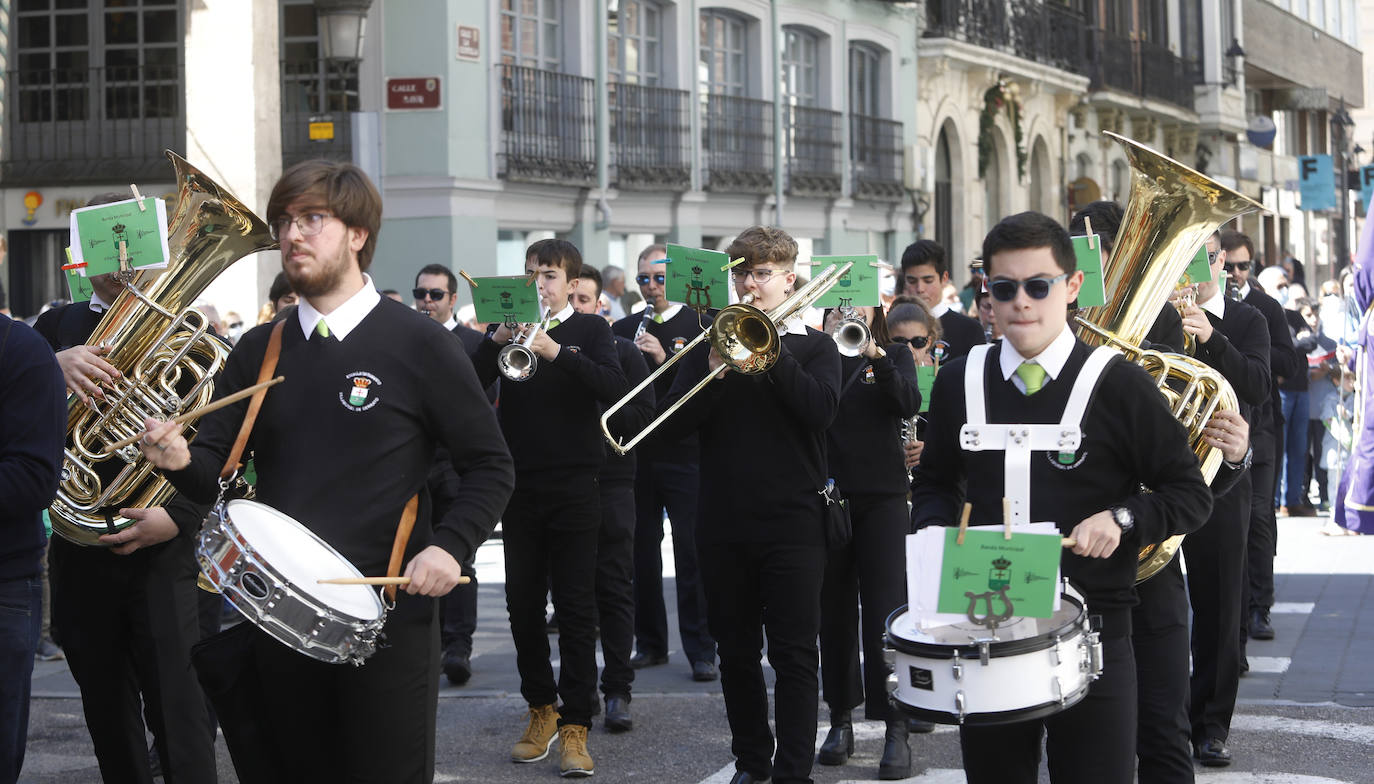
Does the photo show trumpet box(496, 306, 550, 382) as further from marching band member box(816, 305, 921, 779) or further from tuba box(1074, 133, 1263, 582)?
tuba box(1074, 133, 1263, 582)

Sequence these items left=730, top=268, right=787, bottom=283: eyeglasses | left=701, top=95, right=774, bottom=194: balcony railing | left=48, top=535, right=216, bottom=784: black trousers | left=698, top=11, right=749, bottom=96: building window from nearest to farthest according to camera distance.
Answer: left=48, top=535, right=216, bottom=784: black trousers < left=730, top=268, right=787, bottom=283: eyeglasses < left=701, top=95, right=774, bottom=194: balcony railing < left=698, top=11, right=749, bottom=96: building window

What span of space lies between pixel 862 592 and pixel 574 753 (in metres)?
1.29

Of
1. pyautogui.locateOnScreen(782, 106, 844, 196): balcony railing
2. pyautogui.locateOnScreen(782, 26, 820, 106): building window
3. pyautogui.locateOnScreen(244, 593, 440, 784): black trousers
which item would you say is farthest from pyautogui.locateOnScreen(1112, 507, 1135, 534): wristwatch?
pyautogui.locateOnScreen(782, 26, 820, 106): building window

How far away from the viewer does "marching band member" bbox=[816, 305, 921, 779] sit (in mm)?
7516

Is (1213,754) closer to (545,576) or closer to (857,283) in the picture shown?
(857,283)

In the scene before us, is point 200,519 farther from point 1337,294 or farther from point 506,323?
point 1337,294

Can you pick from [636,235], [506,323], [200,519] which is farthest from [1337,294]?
[200,519]

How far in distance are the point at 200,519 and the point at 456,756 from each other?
1.95m

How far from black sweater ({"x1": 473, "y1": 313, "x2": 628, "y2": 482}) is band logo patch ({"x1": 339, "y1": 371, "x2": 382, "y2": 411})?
316cm

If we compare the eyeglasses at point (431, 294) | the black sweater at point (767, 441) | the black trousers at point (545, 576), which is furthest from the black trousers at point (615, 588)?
the eyeglasses at point (431, 294)

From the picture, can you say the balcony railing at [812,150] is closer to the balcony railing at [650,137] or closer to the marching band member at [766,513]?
the balcony railing at [650,137]

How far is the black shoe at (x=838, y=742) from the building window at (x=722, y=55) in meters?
16.7

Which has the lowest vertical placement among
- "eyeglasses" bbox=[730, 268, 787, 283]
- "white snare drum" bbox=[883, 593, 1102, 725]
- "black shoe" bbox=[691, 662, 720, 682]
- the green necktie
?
"black shoe" bbox=[691, 662, 720, 682]

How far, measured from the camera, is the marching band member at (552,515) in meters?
7.63
